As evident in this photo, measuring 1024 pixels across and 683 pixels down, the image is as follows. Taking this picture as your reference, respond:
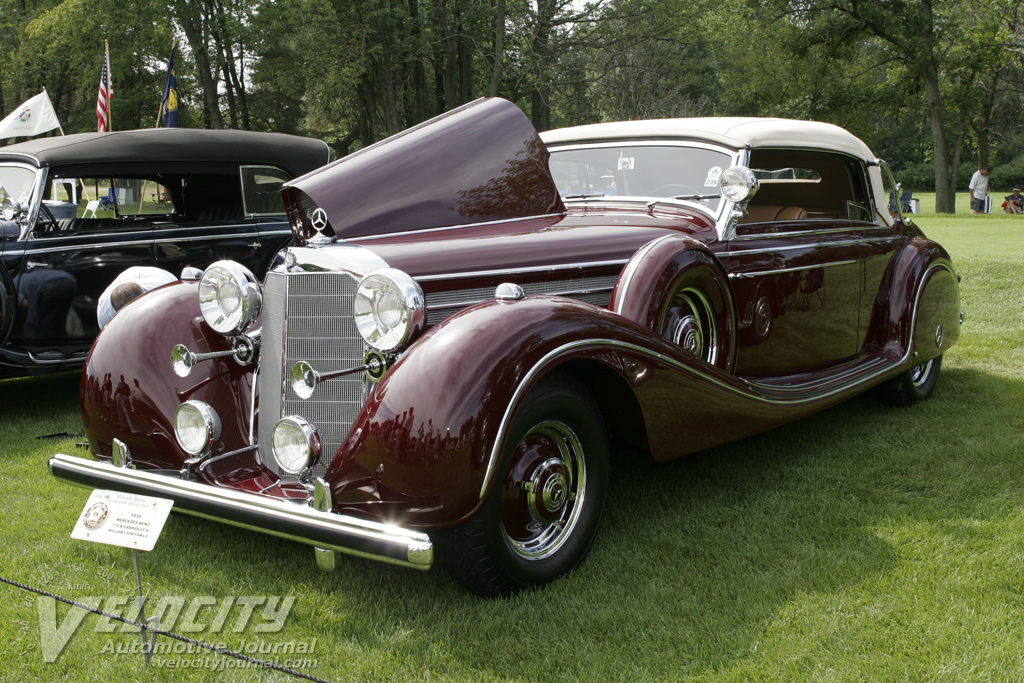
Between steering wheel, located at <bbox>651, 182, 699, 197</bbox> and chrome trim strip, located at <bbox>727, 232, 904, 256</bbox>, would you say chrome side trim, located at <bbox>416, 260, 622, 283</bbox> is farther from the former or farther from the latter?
steering wheel, located at <bbox>651, 182, 699, 197</bbox>

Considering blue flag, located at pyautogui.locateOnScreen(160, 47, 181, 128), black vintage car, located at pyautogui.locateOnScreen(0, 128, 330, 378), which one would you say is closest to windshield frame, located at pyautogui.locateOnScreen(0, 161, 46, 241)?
black vintage car, located at pyautogui.locateOnScreen(0, 128, 330, 378)

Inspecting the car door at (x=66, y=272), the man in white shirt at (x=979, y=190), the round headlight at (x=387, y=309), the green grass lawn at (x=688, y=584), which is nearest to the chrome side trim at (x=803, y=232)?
the green grass lawn at (x=688, y=584)

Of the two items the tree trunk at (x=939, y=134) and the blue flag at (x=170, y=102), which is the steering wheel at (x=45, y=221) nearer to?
the blue flag at (x=170, y=102)

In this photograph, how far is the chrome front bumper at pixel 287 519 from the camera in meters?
2.20

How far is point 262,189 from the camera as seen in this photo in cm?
677

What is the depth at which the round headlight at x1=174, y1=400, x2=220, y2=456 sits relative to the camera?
2.83 meters

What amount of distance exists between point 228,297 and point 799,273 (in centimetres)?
287

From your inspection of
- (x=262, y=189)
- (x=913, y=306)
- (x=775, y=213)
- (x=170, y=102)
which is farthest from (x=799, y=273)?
(x=170, y=102)

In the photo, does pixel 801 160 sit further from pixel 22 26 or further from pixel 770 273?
pixel 22 26

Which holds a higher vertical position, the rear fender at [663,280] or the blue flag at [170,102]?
the blue flag at [170,102]

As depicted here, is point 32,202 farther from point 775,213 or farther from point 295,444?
A: point 775,213

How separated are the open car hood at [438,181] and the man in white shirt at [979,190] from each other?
2497 centimetres

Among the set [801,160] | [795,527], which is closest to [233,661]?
[795,527]

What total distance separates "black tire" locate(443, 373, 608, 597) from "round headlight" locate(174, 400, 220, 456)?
979 millimetres
